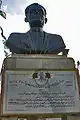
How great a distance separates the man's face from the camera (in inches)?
236

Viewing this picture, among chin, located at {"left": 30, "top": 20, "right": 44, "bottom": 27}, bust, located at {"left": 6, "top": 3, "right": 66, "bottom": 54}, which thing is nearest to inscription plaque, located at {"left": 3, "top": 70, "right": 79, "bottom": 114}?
bust, located at {"left": 6, "top": 3, "right": 66, "bottom": 54}

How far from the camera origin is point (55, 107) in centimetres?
399

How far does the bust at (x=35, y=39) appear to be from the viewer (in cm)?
560

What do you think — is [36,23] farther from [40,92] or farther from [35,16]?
[40,92]

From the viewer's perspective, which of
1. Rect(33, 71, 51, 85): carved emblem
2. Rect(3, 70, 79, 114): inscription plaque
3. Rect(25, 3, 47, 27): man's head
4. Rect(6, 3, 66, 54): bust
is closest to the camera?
Rect(3, 70, 79, 114): inscription plaque

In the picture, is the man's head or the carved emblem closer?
the carved emblem

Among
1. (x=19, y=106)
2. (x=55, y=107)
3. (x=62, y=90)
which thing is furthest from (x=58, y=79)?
(x=19, y=106)

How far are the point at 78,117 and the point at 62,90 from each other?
1.82 feet

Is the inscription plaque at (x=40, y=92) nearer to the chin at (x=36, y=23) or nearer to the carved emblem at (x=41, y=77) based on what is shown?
the carved emblem at (x=41, y=77)

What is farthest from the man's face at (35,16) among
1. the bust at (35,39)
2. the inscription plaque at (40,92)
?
the inscription plaque at (40,92)

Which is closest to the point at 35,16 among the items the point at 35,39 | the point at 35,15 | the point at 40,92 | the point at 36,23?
the point at 35,15

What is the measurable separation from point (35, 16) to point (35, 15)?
2 cm

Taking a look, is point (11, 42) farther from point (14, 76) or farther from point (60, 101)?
point (60, 101)

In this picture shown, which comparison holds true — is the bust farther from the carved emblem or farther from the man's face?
the carved emblem
